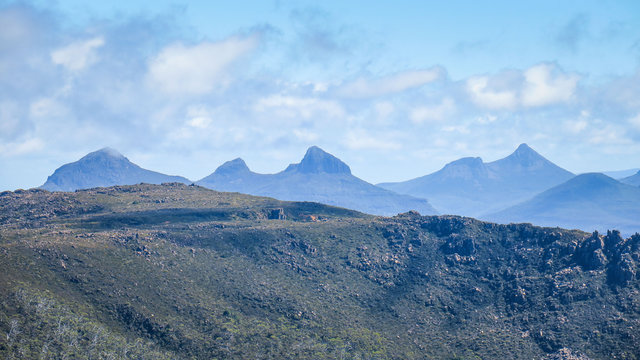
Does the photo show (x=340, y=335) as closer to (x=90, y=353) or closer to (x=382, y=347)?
(x=382, y=347)

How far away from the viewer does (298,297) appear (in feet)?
541

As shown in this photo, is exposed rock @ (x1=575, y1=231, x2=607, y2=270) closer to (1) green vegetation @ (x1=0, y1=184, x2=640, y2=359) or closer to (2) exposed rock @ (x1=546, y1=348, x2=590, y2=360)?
(1) green vegetation @ (x1=0, y1=184, x2=640, y2=359)

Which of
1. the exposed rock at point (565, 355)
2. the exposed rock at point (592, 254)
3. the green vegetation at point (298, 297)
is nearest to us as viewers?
the green vegetation at point (298, 297)

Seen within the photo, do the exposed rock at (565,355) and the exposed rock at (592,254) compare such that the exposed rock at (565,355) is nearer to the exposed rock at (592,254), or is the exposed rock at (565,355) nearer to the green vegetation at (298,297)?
the green vegetation at (298,297)

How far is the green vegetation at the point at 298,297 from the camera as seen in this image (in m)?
132

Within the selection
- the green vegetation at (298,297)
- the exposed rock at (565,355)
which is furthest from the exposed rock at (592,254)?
the exposed rock at (565,355)

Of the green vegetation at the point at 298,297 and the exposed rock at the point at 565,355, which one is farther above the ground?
the green vegetation at the point at 298,297

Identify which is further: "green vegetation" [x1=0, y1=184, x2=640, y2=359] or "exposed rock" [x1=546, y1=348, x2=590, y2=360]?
"exposed rock" [x1=546, y1=348, x2=590, y2=360]

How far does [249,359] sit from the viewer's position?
133625 mm

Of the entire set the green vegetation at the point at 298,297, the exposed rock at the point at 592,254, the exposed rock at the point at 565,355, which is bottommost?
the exposed rock at the point at 565,355

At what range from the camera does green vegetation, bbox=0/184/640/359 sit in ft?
432

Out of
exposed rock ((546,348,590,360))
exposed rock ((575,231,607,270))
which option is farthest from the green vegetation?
exposed rock ((546,348,590,360))

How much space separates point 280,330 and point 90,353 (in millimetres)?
46368

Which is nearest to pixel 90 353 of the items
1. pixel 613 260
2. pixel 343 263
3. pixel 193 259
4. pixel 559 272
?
pixel 193 259
